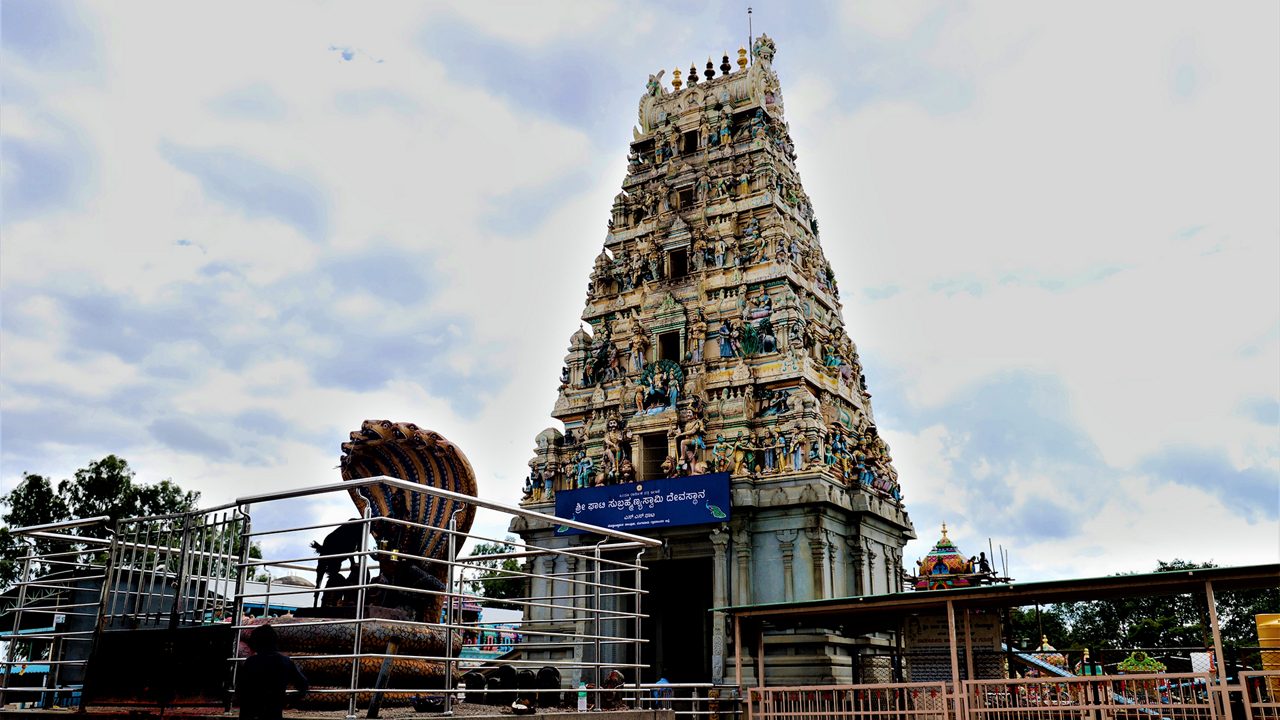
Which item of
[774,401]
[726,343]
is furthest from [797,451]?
[726,343]

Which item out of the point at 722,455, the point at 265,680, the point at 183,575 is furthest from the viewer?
the point at 722,455

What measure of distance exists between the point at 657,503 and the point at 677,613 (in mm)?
4685

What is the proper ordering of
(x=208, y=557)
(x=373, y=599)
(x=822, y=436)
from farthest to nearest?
(x=822, y=436), (x=373, y=599), (x=208, y=557)

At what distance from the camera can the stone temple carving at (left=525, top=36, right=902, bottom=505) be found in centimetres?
2620

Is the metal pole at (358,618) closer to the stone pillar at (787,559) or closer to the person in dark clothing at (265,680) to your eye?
the person in dark clothing at (265,680)

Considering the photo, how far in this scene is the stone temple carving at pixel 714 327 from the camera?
26203mm

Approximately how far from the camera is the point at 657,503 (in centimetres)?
2538

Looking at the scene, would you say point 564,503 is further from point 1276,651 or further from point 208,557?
point 208,557

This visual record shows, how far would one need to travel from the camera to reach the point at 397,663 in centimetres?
762

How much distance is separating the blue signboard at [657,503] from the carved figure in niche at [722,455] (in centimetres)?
80

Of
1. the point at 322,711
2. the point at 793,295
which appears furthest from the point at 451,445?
the point at 793,295

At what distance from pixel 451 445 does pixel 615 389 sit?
19.4 meters

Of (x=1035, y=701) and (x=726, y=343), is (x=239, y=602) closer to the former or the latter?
Result: (x=1035, y=701)

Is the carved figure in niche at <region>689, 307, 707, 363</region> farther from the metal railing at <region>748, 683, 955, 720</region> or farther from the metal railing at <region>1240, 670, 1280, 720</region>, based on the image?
the metal railing at <region>1240, 670, 1280, 720</region>
